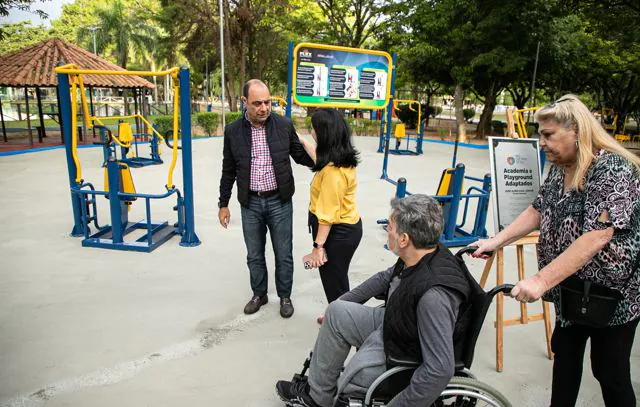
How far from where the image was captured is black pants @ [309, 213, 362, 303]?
249 cm

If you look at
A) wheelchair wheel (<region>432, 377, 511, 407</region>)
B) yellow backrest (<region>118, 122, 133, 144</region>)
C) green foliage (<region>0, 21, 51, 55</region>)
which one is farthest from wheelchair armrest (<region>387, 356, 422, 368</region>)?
green foliage (<region>0, 21, 51, 55</region>)

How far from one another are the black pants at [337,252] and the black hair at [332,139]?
0.38 m

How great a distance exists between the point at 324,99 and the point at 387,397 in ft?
14.6

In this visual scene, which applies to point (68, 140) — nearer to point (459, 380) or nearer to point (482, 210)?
point (459, 380)

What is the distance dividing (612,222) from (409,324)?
32.0 inches

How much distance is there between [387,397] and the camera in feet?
5.35

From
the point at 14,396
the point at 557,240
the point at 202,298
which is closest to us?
the point at 557,240

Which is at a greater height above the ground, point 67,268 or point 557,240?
point 557,240

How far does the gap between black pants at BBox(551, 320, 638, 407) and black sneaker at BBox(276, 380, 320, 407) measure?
1124 mm

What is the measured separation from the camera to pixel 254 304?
10.7 feet

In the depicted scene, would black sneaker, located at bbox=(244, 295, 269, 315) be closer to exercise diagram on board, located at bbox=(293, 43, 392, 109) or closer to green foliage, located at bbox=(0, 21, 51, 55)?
exercise diagram on board, located at bbox=(293, 43, 392, 109)

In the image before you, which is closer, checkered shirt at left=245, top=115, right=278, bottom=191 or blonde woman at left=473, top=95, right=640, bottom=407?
blonde woman at left=473, top=95, right=640, bottom=407

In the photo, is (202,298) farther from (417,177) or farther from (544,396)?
(417,177)

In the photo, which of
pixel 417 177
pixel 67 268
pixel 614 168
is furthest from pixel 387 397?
pixel 417 177
